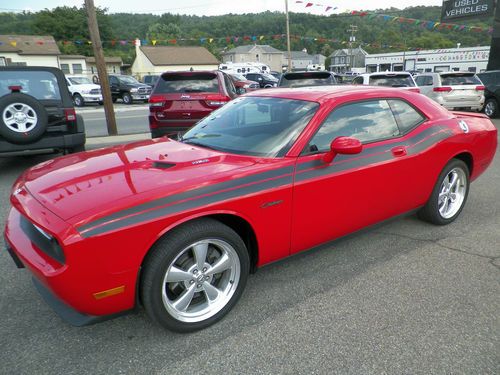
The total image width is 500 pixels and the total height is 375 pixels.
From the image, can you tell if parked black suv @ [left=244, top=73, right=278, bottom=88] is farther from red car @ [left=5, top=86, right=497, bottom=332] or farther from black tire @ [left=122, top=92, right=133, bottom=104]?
red car @ [left=5, top=86, right=497, bottom=332]

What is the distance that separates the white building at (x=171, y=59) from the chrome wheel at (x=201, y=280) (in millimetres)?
55195

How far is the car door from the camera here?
2818 mm

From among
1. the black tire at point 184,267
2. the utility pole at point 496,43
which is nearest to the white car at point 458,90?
the utility pole at point 496,43

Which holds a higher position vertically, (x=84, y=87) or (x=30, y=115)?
(x=30, y=115)

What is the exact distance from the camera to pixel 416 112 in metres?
3.72

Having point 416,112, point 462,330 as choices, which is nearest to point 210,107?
point 416,112

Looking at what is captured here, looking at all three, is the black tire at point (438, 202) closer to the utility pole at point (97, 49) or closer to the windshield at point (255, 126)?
the windshield at point (255, 126)

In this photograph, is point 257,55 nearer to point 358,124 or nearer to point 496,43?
point 496,43

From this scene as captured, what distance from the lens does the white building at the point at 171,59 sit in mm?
55194

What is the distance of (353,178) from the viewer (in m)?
3.03

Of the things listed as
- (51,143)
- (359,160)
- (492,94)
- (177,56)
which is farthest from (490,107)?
(177,56)

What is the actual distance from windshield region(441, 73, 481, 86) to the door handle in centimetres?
1155

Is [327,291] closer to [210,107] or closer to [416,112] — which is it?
[416,112]

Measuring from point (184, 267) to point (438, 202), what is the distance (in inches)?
111
